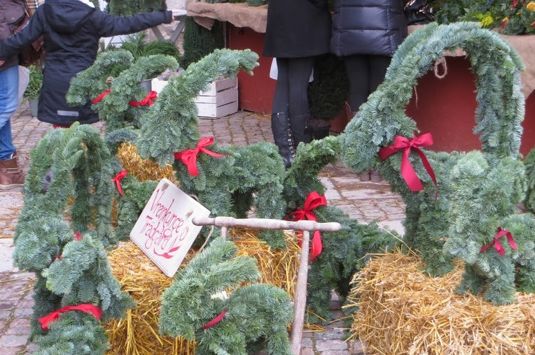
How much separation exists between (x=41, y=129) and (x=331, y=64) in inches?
135

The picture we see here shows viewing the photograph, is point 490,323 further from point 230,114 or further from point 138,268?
point 230,114

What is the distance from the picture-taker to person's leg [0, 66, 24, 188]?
21.5 ft

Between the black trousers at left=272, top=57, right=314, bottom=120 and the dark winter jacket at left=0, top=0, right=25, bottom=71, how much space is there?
1999 millimetres

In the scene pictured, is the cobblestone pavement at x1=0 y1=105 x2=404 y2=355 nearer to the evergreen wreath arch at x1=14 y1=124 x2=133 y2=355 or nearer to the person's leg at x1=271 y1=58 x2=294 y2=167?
the person's leg at x1=271 y1=58 x2=294 y2=167

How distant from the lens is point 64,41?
6055mm

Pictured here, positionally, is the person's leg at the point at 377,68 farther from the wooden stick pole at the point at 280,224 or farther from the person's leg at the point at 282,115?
the wooden stick pole at the point at 280,224

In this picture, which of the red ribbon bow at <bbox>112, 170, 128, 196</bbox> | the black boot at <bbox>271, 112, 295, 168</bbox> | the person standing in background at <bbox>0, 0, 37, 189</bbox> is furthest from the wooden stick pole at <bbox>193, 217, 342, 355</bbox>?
the person standing in background at <bbox>0, 0, 37, 189</bbox>

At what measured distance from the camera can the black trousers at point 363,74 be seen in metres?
6.14

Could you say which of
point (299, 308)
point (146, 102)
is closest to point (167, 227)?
point (299, 308)

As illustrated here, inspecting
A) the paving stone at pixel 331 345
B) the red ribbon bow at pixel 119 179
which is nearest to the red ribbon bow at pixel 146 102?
the red ribbon bow at pixel 119 179

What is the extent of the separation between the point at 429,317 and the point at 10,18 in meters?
4.50

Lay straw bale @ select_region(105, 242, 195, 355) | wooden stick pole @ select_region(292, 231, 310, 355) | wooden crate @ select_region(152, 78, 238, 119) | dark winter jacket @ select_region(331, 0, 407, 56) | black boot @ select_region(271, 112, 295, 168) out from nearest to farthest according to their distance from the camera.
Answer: wooden stick pole @ select_region(292, 231, 310, 355)
straw bale @ select_region(105, 242, 195, 355)
dark winter jacket @ select_region(331, 0, 407, 56)
black boot @ select_region(271, 112, 295, 168)
wooden crate @ select_region(152, 78, 238, 119)

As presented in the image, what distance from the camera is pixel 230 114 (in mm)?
9281

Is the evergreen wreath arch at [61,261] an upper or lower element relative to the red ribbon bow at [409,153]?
lower
